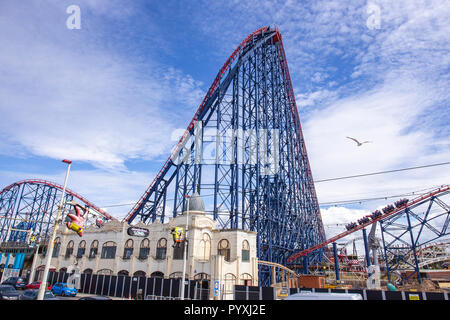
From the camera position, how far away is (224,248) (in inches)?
1155

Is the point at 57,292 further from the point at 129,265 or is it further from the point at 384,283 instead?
the point at 384,283

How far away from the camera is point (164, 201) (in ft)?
146

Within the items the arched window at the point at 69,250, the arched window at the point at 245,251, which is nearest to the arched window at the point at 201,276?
the arched window at the point at 245,251

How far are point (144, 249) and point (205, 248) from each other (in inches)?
301

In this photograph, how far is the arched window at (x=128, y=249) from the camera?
108 feet

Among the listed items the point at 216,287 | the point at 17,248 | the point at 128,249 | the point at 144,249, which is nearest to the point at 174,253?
the point at 144,249

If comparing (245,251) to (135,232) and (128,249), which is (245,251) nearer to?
(135,232)

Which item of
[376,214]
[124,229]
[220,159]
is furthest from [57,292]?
[376,214]

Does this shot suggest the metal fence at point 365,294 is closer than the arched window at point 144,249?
Yes

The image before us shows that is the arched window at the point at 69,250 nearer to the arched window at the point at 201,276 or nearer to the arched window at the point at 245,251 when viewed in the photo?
the arched window at the point at 201,276

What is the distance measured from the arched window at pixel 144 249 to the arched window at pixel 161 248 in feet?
5.20

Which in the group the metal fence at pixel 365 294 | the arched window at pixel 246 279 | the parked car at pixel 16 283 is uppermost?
the arched window at pixel 246 279

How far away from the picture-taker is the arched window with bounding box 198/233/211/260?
28884 mm

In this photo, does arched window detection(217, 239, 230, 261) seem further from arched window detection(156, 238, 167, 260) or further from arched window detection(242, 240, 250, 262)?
arched window detection(156, 238, 167, 260)
